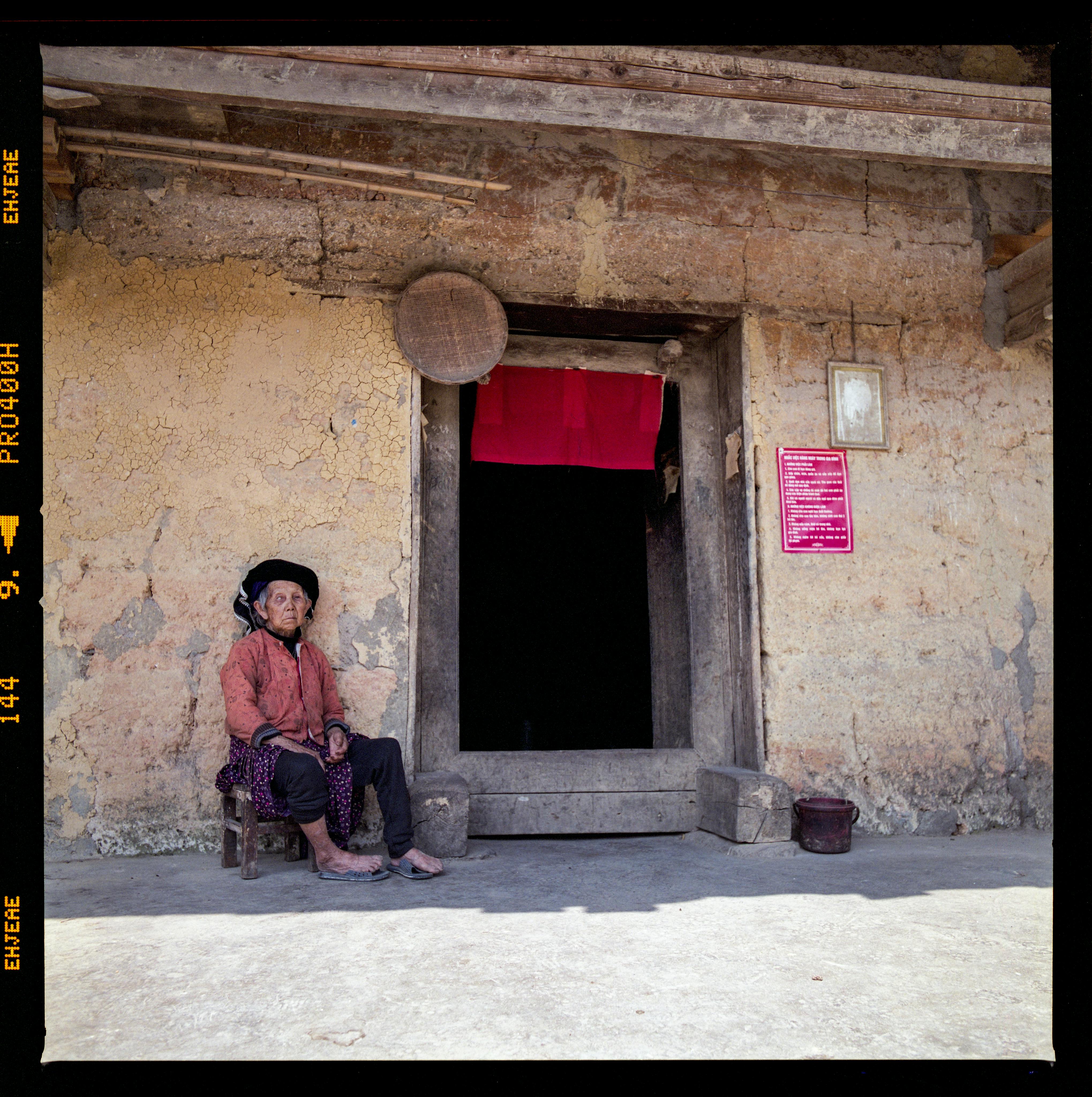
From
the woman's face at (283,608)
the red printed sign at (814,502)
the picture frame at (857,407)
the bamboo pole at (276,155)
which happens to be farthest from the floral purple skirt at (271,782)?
the picture frame at (857,407)

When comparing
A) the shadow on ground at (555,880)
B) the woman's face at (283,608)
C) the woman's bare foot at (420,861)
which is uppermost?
the woman's face at (283,608)

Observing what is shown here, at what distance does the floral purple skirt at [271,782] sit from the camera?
3877mm

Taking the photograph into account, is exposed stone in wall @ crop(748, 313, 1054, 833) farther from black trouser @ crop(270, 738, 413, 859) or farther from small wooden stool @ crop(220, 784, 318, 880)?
small wooden stool @ crop(220, 784, 318, 880)

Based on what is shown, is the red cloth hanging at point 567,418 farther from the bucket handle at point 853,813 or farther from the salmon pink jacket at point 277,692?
the bucket handle at point 853,813

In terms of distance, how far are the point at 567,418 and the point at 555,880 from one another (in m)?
2.59

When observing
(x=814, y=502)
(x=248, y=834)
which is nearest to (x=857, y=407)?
(x=814, y=502)

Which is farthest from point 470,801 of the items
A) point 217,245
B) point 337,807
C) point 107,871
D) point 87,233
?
point 87,233

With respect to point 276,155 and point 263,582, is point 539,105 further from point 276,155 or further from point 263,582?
point 263,582

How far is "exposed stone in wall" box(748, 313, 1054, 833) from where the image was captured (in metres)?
4.97

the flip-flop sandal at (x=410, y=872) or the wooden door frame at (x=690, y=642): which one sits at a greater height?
the wooden door frame at (x=690, y=642)

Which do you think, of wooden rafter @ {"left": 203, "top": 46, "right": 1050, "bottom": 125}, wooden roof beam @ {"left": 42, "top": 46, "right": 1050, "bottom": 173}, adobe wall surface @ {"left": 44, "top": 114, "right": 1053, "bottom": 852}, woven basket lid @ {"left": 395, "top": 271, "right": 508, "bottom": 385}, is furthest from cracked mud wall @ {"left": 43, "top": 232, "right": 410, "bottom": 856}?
wooden rafter @ {"left": 203, "top": 46, "right": 1050, "bottom": 125}

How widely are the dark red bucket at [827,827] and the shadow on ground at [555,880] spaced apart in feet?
0.24

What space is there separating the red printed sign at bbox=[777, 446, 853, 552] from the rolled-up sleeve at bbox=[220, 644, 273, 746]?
9.57 feet

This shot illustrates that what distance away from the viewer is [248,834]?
3.85 meters
